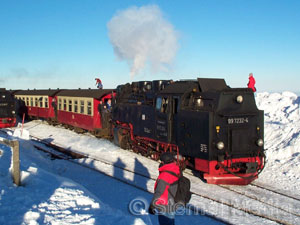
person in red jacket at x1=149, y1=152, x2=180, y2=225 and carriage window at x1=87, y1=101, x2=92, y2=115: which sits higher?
carriage window at x1=87, y1=101, x2=92, y2=115

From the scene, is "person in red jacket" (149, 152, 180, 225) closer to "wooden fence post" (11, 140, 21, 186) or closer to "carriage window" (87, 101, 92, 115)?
"wooden fence post" (11, 140, 21, 186)

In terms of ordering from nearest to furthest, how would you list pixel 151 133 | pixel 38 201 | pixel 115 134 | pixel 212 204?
pixel 38 201 → pixel 212 204 → pixel 151 133 → pixel 115 134

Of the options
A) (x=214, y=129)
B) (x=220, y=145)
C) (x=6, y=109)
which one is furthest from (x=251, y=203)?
(x=6, y=109)

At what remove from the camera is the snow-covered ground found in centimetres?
561

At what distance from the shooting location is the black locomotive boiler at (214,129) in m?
9.02

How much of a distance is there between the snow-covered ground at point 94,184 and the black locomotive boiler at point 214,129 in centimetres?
91

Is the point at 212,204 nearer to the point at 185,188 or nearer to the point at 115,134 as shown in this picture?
the point at 185,188

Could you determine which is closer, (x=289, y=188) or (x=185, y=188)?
(x=185, y=188)

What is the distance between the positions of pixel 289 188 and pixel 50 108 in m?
20.1

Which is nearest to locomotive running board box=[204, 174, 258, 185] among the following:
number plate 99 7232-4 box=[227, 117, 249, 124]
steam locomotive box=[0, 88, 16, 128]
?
number plate 99 7232-4 box=[227, 117, 249, 124]

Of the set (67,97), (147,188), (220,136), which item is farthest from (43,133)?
(220,136)

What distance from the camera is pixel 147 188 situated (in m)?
9.12

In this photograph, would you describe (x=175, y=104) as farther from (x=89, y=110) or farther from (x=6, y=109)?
(x=6, y=109)

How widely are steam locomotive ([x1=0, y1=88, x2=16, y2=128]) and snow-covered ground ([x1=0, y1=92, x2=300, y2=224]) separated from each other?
22.7ft
